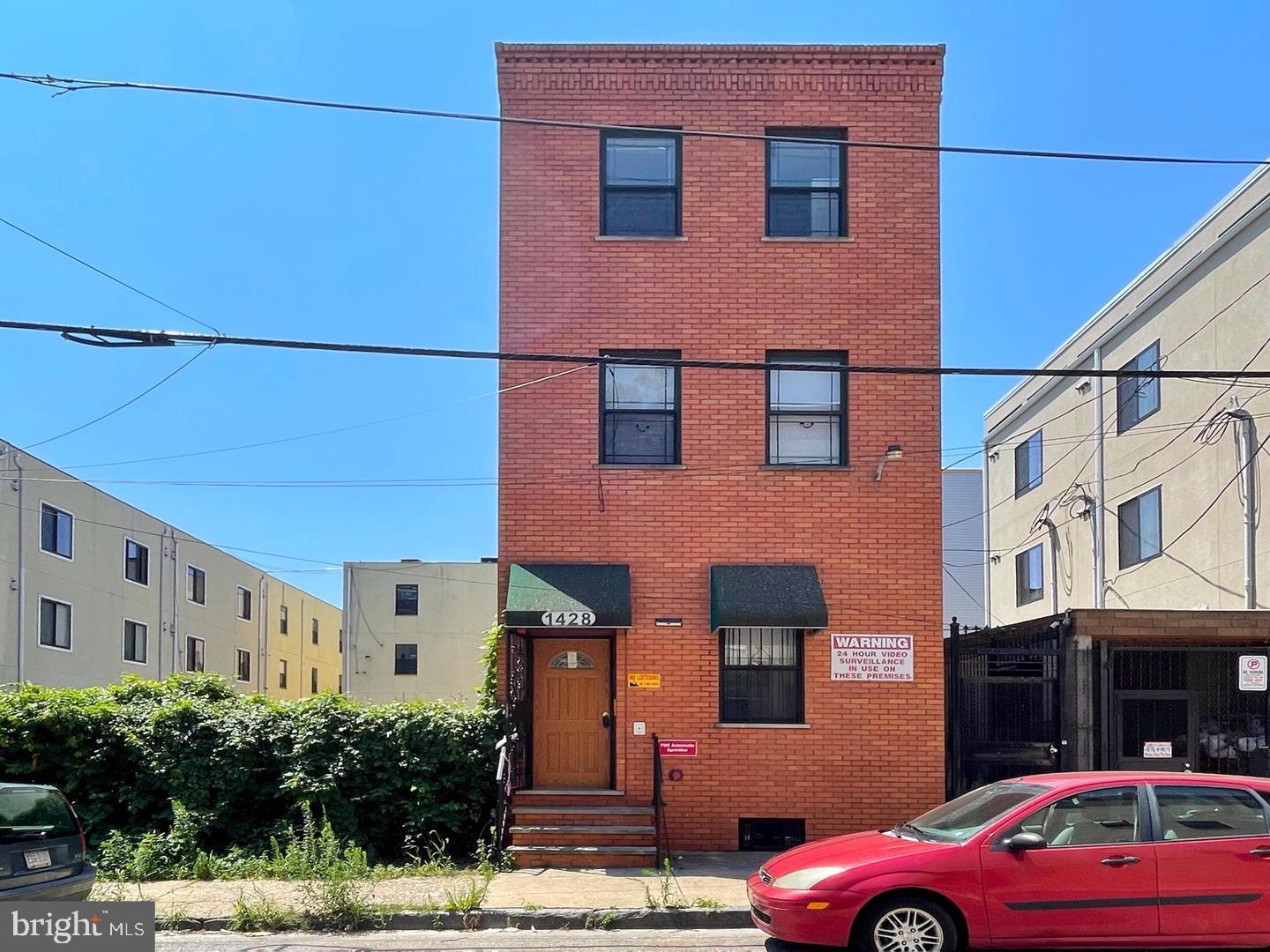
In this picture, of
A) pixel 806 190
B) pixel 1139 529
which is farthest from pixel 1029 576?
pixel 806 190

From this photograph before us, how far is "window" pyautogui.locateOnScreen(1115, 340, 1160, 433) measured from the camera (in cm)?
2112

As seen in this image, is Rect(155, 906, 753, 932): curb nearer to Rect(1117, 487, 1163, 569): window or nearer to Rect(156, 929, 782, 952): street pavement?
Rect(156, 929, 782, 952): street pavement

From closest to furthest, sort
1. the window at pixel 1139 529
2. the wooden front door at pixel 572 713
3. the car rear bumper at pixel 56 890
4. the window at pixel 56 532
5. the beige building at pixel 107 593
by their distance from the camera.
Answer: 1. the car rear bumper at pixel 56 890
2. the wooden front door at pixel 572 713
3. the window at pixel 1139 529
4. the beige building at pixel 107 593
5. the window at pixel 56 532

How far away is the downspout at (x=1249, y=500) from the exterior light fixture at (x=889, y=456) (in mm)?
7942

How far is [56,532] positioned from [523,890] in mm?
23440

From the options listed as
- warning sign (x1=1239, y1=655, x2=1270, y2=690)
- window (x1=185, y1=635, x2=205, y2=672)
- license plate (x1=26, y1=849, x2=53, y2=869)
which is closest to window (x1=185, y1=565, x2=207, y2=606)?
window (x1=185, y1=635, x2=205, y2=672)

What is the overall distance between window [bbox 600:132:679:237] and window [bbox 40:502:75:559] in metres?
21.1

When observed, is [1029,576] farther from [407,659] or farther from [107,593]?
[107,593]

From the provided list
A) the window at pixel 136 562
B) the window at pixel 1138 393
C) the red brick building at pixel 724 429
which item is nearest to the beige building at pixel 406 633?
the window at pixel 136 562

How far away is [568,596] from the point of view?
41.5 feet

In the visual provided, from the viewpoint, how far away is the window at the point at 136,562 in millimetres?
33562

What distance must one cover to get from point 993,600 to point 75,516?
24.8 m

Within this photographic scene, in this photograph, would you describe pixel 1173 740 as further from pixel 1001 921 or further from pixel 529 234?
pixel 529 234

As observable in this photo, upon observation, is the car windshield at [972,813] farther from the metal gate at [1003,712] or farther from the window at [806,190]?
the window at [806,190]
